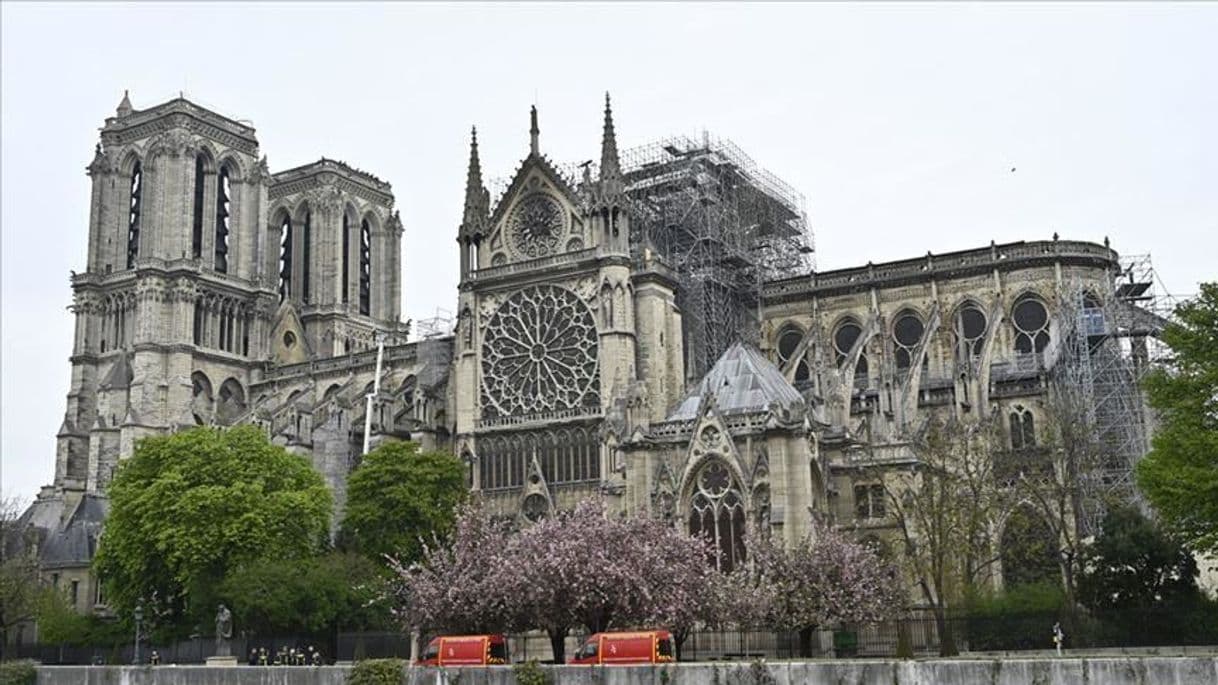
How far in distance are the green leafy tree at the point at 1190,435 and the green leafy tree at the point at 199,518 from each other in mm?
29244

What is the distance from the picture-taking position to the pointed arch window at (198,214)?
7700 centimetres

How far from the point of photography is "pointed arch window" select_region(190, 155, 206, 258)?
7700cm

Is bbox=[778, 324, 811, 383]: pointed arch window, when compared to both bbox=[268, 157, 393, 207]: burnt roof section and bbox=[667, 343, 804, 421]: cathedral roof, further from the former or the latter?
bbox=[268, 157, 393, 207]: burnt roof section

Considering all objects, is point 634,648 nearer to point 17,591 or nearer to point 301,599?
point 301,599

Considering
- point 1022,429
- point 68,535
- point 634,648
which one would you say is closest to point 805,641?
point 634,648

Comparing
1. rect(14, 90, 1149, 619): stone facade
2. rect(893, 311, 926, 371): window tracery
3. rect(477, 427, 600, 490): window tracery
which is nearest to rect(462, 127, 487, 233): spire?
rect(14, 90, 1149, 619): stone facade

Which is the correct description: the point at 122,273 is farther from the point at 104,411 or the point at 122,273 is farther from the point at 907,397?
Answer: the point at 907,397

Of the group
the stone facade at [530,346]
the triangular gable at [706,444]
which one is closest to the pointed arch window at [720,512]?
the stone facade at [530,346]

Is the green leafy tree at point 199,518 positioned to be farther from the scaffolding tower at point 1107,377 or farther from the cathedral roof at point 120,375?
the scaffolding tower at point 1107,377

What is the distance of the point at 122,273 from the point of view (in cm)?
7606

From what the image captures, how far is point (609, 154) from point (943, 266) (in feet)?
49.6

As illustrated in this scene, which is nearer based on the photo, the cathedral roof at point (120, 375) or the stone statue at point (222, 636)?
the stone statue at point (222, 636)

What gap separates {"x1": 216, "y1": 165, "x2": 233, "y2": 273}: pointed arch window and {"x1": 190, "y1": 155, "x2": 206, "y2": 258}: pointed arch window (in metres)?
1.02

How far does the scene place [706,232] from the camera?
59.5m
